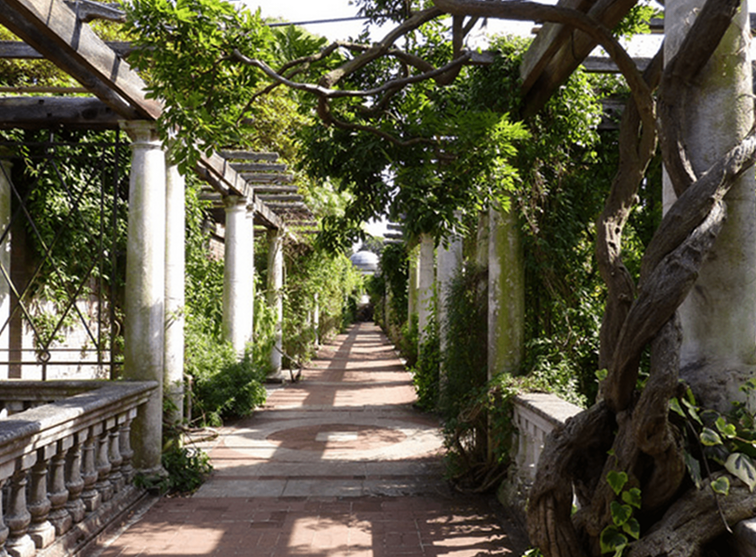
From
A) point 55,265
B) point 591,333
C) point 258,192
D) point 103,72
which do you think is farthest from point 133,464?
point 258,192

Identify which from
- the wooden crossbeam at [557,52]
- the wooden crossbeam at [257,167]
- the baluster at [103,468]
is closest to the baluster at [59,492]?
the baluster at [103,468]

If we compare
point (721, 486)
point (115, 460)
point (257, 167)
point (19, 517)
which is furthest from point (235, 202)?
point (721, 486)

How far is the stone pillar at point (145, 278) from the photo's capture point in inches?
226

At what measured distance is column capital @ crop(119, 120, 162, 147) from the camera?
5738mm

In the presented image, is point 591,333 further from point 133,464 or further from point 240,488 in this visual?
point 133,464

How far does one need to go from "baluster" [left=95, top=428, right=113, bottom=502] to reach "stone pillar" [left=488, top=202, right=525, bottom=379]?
10.4 ft

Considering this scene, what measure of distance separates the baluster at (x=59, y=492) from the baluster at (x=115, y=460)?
89cm

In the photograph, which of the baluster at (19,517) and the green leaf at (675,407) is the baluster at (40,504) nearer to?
the baluster at (19,517)

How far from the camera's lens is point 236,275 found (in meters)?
10.8

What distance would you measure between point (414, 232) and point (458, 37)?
118 cm

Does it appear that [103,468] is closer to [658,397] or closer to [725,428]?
[658,397]

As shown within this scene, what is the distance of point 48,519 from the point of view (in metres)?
4.02

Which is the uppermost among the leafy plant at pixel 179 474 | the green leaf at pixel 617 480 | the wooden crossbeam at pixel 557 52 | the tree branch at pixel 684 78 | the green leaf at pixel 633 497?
the wooden crossbeam at pixel 557 52

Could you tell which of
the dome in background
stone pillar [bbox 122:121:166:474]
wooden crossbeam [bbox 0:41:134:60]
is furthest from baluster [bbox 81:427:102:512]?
the dome in background
